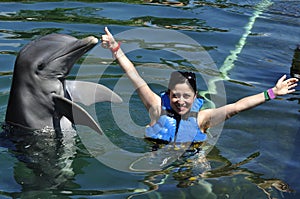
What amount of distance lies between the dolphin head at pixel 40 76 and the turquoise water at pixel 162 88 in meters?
0.30

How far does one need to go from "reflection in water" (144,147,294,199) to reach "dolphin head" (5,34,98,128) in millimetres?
1358

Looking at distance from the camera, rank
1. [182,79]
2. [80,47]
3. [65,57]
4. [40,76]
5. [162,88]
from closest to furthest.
→ [80,47] < [65,57] < [40,76] < [182,79] < [162,88]

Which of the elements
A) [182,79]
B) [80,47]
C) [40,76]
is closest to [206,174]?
[182,79]

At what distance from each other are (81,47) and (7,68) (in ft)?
11.5

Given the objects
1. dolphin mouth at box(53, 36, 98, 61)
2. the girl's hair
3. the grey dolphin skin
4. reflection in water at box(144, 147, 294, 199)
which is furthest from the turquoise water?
dolphin mouth at box(53, 36, 98, 61)

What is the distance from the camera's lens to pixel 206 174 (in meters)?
6.36

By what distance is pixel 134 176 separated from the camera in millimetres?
6285

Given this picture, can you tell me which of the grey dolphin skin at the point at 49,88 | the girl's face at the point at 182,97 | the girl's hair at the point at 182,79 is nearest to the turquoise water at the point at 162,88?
the grey dolphin skin at the point at 49,88

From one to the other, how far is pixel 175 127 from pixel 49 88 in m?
1.45

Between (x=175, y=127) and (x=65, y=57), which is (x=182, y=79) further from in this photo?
(x=65, y=57)

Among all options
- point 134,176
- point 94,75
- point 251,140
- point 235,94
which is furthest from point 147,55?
point 134,176

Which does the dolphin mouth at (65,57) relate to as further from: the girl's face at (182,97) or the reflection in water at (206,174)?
the reflection in water at (206,174)

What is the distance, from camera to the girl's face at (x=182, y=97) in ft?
20.9

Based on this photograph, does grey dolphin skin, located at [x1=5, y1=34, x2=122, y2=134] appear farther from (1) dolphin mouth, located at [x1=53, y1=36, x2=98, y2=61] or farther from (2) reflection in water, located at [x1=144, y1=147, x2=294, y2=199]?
(2) reflection in water, located at [x1=144, y1=147, x2=294, y2=199]
